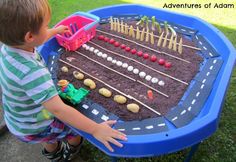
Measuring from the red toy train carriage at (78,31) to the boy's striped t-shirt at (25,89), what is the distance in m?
0.49

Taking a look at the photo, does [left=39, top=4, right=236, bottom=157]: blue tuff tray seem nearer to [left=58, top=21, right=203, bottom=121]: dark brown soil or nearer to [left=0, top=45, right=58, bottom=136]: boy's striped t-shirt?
[left=58, top=21, right=203, bottom=121]: dark brown soil

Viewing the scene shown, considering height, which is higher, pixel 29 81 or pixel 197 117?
pixel 29 81

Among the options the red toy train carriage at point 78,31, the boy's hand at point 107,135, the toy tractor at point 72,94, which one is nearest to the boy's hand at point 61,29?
the red toy train carriage at point 78,31

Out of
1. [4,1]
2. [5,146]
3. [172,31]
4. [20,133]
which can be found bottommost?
[5,146]

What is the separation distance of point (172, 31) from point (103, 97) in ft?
1.99

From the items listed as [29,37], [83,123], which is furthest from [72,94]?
[29,37]

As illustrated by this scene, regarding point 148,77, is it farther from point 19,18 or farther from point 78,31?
point 19,18

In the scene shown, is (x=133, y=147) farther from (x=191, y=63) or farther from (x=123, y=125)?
(x=191, y=63)

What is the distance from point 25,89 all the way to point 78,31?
615mm

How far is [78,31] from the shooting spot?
1.43 m

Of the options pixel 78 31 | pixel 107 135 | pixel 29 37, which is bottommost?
pixel 107 135

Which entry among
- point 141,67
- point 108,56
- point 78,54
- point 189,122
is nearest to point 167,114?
point 189,122

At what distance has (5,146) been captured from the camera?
4.80 ft

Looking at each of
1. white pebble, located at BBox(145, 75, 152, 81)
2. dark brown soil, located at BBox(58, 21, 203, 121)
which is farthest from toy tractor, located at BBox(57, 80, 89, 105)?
white pebble, located at BBox(145, 75, 152, 81)
